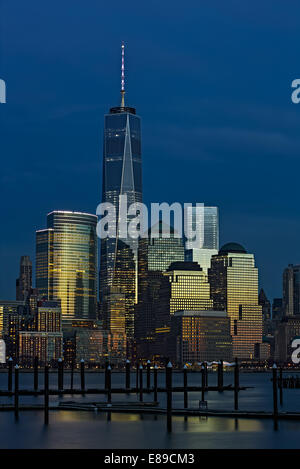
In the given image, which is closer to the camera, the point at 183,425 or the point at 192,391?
the point at 183,425

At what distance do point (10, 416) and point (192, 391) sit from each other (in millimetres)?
73822

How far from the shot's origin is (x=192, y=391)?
159 meters

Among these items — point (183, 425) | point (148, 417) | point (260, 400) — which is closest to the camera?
point (183, 425)
